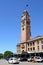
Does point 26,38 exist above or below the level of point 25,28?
below

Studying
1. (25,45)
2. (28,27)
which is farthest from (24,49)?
(28,27)

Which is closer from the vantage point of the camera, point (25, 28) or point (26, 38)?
point (26, 38)

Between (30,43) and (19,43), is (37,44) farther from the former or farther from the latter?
(19,43)

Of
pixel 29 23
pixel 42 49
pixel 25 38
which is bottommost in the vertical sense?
pixel 42 49

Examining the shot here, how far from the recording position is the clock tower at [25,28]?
139m

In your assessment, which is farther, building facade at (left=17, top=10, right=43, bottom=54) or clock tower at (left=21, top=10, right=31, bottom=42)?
clock tower at (left=21, top=10, right=31, bottom=42)

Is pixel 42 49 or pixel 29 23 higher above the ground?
pixel 29 23

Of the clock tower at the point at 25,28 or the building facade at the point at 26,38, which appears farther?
the clock tower at the point at 25,28

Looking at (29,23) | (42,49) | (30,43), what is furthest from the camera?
(29,23)

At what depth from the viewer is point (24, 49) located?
138500mm

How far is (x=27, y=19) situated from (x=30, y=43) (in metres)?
19.0

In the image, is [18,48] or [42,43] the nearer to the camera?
[42,43]

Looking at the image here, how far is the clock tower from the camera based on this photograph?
13912 centimetres

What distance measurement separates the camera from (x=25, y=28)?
459ft
